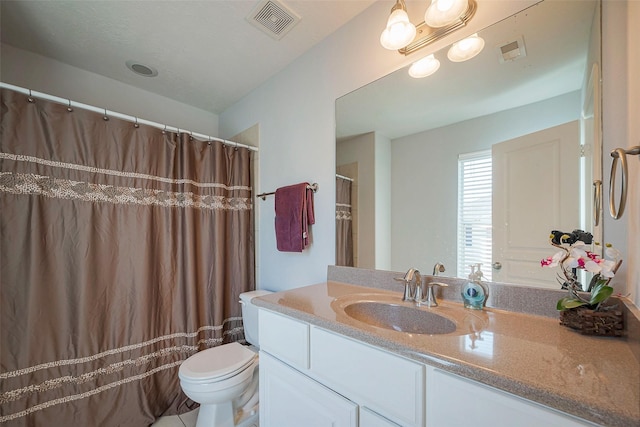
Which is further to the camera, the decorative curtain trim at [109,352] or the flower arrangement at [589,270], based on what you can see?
the decorative curtain trim at [109,352]

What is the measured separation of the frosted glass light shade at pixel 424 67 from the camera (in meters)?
1.16

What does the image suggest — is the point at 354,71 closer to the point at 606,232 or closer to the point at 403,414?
the point at 606,232

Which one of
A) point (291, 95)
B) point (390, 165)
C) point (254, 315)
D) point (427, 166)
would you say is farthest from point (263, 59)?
point (254, 315)

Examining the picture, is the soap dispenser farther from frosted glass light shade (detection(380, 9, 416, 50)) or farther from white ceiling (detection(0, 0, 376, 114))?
white ceiling (detection(0, 0, 376, 114))

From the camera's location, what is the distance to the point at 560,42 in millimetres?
896

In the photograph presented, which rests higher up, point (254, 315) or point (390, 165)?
point (390, 165)

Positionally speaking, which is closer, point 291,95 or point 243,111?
point 291,95

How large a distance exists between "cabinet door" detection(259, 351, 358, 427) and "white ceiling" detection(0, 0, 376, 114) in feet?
5.70

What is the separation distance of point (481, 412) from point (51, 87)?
9.32ft

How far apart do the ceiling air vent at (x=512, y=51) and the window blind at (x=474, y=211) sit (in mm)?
353

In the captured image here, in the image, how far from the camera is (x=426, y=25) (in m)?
1.15

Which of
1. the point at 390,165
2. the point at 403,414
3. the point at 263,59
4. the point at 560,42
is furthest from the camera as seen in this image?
the point at 263,59

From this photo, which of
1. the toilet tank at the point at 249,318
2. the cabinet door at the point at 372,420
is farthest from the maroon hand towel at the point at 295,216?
the cabinet door at the point at 372,420

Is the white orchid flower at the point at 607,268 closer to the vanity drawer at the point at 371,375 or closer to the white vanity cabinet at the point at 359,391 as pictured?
the white vanity cabinet at the point at 359,391
